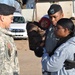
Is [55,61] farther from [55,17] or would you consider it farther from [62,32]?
[55,17]

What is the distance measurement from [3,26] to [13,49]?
27 cm

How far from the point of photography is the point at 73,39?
4492 millimetres

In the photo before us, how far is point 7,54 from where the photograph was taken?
4.13 meters

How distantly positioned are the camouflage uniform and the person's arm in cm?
46

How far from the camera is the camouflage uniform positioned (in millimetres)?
4082

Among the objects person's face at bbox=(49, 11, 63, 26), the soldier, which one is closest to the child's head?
person's face at bbox=(49, 11, 63, 26)

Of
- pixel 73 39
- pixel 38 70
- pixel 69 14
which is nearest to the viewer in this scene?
pixel 73 39

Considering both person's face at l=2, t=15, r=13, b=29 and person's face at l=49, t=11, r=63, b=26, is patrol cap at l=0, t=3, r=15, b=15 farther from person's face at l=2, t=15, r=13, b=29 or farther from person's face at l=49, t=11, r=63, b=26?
person's face at l=49, t=11, r=63, b=26

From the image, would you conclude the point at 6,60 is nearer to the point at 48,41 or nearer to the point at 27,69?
the point at 48,41

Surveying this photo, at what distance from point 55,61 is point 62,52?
135 millimetres

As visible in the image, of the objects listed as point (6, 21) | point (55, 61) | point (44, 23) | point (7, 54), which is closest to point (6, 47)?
point (7, 54)

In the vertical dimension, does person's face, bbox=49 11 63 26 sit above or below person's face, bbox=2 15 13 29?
below

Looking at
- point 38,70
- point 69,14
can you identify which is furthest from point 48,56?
point 69,14

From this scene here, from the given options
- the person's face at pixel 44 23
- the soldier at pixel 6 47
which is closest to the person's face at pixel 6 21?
the soldier at pixel 6 47
